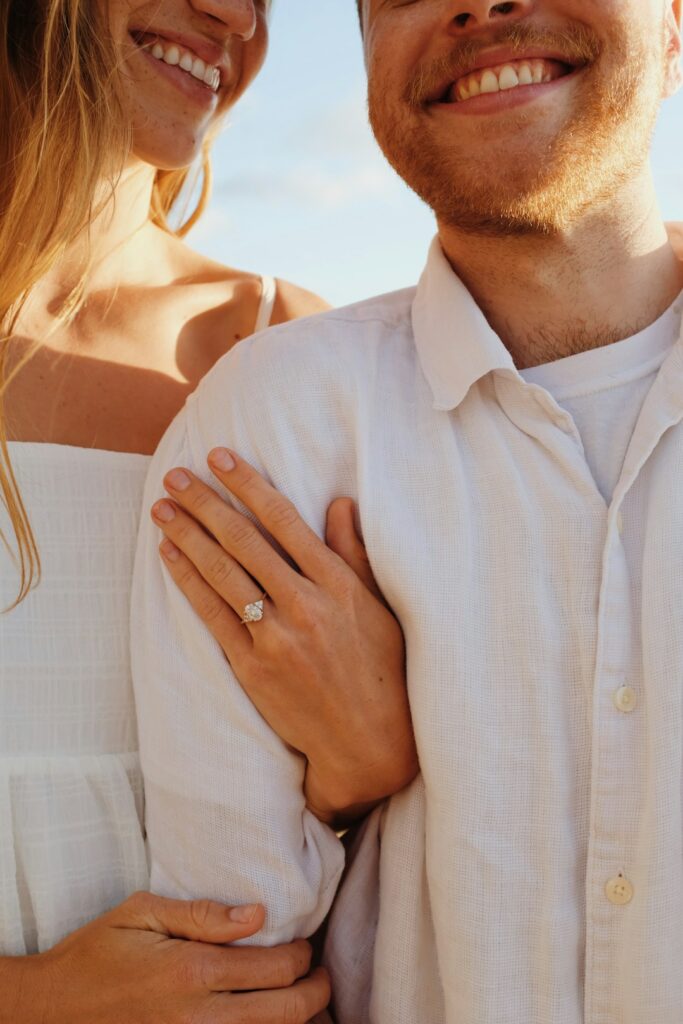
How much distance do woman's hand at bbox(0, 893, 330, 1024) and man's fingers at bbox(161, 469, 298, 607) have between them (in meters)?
0.46

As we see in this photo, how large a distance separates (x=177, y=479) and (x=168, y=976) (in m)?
0.71

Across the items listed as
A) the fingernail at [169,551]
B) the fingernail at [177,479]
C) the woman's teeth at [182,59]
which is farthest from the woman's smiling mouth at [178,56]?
the fingernail at [169,551]

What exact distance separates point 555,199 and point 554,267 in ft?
0.38

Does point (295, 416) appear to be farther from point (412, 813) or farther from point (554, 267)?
point (412, 813)

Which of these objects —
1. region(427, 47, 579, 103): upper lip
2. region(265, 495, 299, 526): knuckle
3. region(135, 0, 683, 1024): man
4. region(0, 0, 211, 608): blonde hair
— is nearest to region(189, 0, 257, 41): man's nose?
region(0, 0, 211, 608): blonde hair

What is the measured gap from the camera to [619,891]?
1469mm

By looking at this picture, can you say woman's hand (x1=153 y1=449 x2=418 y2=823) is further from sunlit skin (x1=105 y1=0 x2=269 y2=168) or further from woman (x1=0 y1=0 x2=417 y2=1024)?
sunlit skin (x1=105 y1=0 x2=269 y2=168)

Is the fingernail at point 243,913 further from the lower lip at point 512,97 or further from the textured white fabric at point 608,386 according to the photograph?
the lower lip at point 512,97

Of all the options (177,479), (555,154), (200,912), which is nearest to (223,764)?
(200,912)

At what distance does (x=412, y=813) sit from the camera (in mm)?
1650

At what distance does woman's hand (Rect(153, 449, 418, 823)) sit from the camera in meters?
1.61

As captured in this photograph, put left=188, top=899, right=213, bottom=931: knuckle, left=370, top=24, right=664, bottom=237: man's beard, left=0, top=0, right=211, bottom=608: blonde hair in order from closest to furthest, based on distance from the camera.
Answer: left=188, top=899, right=213, bottom=931: knuckle < left=370, top=24, right=664, bottom=237: man's beard < left=0, top=0, right=211, bottom=608: blonde hair

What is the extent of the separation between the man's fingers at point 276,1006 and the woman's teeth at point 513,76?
1387mm

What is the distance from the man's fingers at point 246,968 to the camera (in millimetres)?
1553
